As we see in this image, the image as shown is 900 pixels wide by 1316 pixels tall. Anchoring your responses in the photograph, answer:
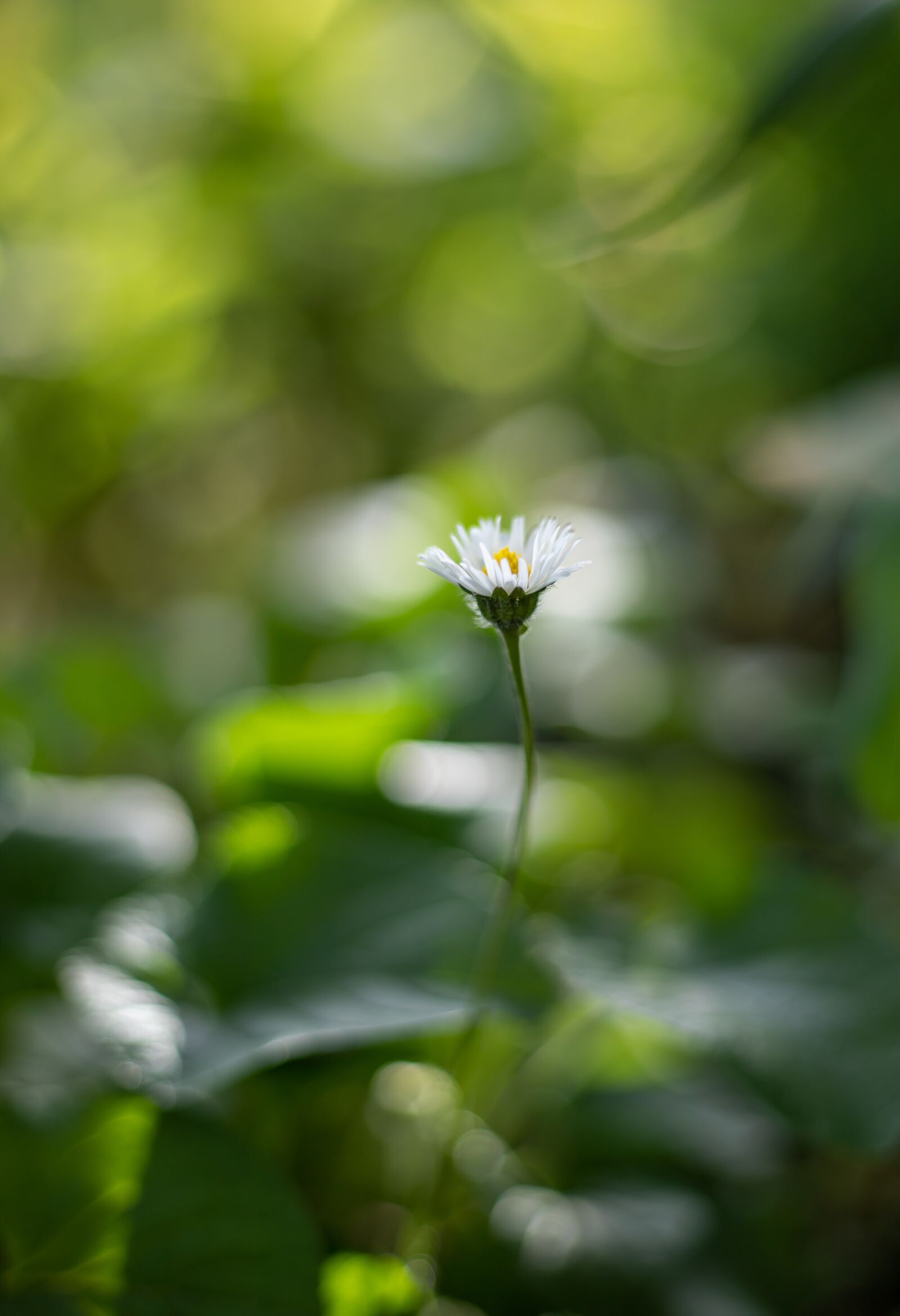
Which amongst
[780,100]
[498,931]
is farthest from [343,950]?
[780,100]

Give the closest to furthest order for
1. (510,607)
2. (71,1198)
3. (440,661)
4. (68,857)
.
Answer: (510,607) < (71,1198) < (68,857) < (440,661)

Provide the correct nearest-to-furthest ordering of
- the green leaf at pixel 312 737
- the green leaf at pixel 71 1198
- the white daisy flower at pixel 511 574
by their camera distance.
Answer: the white daisy flower at pixel 511 574
the green leaf at pixel 71 1198
the green leaf at pixel 312 737

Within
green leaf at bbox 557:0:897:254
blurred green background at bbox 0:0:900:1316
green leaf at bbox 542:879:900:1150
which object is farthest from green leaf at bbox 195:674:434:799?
green leaf at bbox 557:0:897:254

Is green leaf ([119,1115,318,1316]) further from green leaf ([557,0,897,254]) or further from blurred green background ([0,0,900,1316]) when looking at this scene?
green leaf ([557,0,897,254])

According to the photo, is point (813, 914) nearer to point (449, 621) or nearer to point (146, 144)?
point (449, 621)

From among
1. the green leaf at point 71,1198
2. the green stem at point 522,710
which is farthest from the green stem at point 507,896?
the green leaf at point 71,1198

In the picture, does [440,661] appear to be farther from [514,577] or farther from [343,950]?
[514,577]

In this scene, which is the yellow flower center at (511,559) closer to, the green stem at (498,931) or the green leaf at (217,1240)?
the green stem at (498,931)
